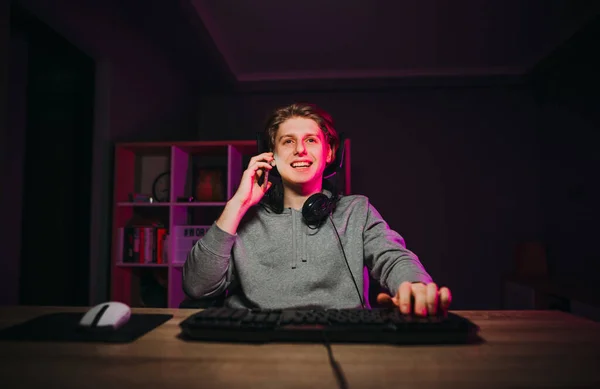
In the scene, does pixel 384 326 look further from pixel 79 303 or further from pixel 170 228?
pixel 79 303

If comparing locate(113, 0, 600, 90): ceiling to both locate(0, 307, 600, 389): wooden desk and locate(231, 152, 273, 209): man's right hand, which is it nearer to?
locate(231, 152, 273, 209): man's right hand

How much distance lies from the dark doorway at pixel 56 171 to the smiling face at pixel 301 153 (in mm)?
1702

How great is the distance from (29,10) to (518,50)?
3656mm

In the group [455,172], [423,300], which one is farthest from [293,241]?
[455,172]

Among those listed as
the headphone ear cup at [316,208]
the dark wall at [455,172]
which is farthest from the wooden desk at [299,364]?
the dark wall at [455,172]

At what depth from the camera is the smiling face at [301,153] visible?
1.33 m

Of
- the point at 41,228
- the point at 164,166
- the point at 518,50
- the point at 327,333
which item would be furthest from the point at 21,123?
the point at 518,50

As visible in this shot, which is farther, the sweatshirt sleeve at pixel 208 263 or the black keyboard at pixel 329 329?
the sweatshirt sleeve at pixel 208 263

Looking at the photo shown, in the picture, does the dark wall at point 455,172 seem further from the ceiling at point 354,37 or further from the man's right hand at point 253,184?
the man's right hand at point 253,184

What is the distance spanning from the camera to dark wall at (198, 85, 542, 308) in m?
4.12

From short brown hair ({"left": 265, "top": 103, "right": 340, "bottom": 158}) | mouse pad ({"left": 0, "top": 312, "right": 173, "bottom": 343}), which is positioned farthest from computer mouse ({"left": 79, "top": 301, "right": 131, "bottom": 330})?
short brown hair ({"left": 265, "top": 103, "right": 340, "bottom": 158})

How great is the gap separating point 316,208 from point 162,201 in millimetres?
1807

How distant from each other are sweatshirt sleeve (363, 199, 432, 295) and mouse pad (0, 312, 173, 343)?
57 centimetres

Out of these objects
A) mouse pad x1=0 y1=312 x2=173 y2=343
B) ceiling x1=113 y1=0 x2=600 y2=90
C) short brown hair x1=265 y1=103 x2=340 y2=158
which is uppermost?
ceiling x1=113 y1=0 x2=600 y2=90
